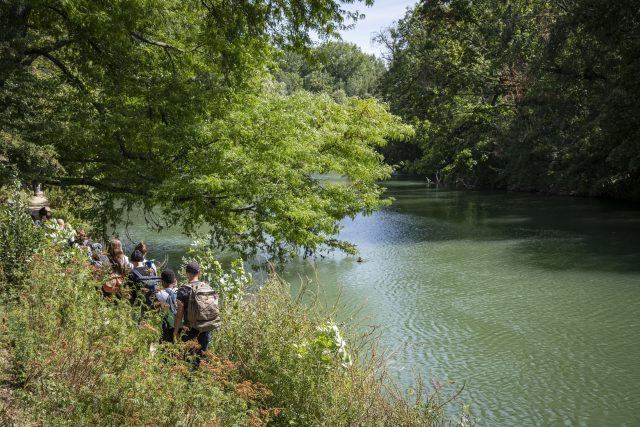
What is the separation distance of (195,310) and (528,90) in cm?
2376

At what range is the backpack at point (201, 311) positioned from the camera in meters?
6.01

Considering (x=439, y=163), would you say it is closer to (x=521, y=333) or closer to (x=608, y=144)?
(x=608, y=144)

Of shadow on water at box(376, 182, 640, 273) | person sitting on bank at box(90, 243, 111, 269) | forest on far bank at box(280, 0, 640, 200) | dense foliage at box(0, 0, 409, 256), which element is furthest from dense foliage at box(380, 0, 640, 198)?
person sitting on bank at box(90, 243, 111, 269)

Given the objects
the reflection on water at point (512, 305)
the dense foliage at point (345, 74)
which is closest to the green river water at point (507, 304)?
the reflection on water at point (512, 305)

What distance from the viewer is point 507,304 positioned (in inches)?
580

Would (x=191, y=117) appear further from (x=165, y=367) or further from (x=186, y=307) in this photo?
(x=165, y=367)

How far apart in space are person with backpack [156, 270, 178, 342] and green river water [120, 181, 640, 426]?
5.13 ft

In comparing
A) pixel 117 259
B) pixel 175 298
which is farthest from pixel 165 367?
pixel 117 259

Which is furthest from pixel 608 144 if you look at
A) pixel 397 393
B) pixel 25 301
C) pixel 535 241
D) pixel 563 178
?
pixel 25 301

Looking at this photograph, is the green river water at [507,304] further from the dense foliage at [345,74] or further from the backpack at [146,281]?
the dense foliage at [345,74]

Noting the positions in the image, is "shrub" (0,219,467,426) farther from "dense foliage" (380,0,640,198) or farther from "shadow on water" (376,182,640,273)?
"dense foliage" (380,0,640,198)

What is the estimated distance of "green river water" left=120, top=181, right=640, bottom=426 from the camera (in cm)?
954

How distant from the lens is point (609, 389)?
965cm

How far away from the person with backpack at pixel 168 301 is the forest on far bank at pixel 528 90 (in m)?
14.5
